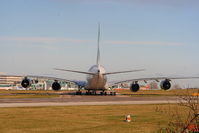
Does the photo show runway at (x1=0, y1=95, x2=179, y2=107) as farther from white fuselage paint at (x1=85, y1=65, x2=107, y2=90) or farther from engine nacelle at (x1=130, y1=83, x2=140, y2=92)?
engine nacelle at (x1=130, y1=83, x2=140, y2=92)

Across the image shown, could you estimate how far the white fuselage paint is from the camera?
63338 millimetres

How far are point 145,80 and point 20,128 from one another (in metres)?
52.6

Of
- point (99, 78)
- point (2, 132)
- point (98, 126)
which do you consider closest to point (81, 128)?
point (98, 126)

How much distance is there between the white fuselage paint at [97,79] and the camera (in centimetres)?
6334

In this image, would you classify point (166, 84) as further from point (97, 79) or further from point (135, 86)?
point (97, 79)

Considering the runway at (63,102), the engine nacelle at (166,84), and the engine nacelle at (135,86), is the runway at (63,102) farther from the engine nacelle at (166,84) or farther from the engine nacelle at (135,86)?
the engine nacelle at (135,86)

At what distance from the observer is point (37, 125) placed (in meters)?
20.0

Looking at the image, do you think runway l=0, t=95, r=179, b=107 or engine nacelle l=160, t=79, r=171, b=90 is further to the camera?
engine nacelle l=160, t=79, r=171, b=90

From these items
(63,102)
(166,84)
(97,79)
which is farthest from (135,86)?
(63,102)

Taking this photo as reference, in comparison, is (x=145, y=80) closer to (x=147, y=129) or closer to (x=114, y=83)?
(x=114, y=83)

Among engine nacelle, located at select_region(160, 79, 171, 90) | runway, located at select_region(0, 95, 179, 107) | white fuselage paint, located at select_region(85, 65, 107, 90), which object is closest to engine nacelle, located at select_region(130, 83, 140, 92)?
engine nacelle, located at select_region(160, 79, 171, 90)

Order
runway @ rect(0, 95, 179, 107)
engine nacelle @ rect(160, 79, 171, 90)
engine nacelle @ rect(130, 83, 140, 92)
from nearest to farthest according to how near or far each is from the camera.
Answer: runway @ rect(0, 95, 179, 107) → engine nacelle @ rect(160, 79, 171, 90) → engine nacelle @ rect(130, 83, 140, 92)

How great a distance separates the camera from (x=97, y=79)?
211ft

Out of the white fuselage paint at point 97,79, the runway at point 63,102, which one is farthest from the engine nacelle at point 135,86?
the runway at point 63,102
